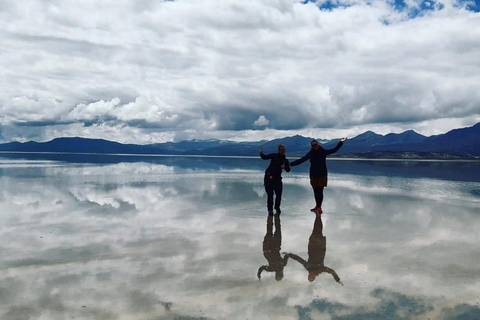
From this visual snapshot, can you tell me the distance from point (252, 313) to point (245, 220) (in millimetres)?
8041

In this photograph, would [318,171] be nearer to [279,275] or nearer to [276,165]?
[276,165]

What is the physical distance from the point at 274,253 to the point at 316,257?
1013 mm

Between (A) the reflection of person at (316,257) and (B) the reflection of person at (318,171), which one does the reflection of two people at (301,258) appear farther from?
(B) the reflection of person at (318,171)

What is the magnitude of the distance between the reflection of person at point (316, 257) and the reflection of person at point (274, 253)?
1.24ft

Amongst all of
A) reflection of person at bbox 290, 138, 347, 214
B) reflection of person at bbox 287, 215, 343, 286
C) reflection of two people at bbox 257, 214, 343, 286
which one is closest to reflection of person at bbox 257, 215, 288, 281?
reflection of two people at bbox 257, 214, 343, 286

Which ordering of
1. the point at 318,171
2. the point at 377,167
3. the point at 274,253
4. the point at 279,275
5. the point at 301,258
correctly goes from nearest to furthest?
the point at 279,275
the point at 301,258
the point at 274,253
the point at 318,171
the point at 377,167

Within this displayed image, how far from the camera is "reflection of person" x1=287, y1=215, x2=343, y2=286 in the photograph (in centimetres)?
788

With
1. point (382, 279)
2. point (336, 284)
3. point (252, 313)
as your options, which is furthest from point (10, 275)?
point (382, 279)

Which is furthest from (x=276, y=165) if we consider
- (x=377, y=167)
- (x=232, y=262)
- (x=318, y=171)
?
(x=377, y=167)

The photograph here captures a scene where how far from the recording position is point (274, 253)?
9.42 metres

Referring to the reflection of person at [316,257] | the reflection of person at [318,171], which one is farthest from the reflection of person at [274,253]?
the reflection of person at [318,171]

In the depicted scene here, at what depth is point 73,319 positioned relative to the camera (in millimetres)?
5668

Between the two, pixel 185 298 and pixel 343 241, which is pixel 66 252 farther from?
pixel 343 241

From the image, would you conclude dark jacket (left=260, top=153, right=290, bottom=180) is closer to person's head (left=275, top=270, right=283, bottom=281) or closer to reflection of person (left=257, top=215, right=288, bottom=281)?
reflection of person (left=257, top=215, right=288, bottom=281)
